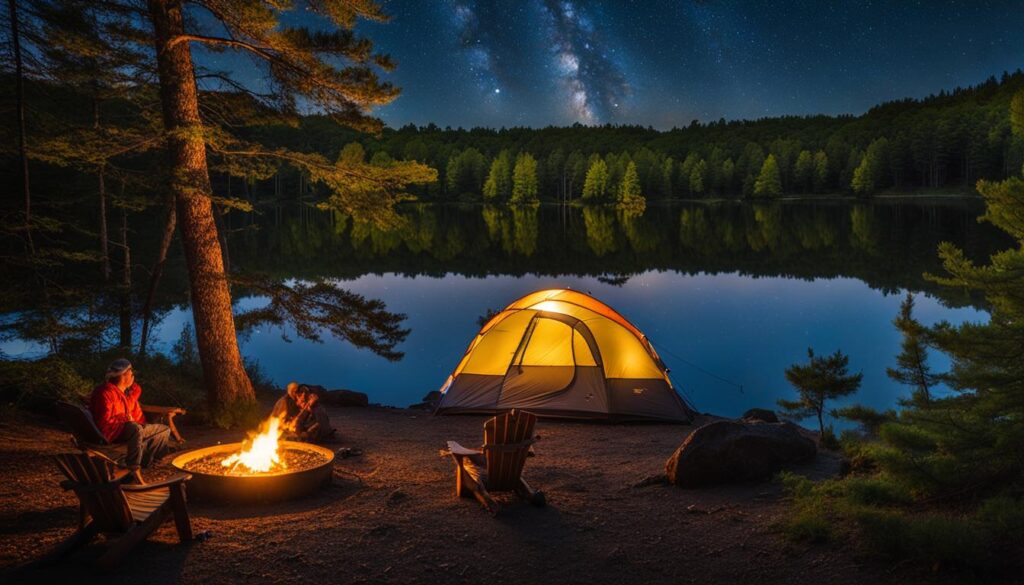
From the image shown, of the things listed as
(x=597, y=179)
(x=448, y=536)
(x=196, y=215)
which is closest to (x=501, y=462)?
(x=448, y=536)

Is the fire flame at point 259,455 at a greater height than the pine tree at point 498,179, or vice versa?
the pine tree at point 498,179

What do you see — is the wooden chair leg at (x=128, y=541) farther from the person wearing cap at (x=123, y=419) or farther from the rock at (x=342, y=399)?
the rock at (x=342, y=399)

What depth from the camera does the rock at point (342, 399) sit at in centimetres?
1505

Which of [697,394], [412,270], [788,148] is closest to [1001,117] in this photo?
[788,148]

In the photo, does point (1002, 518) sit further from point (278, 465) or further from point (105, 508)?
point (278, 465)

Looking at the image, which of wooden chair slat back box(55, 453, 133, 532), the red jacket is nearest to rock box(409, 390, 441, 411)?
the red jacket

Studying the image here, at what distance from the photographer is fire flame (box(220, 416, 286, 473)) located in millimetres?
7801

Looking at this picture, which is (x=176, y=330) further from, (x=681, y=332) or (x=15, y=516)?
(x=15, y=516)

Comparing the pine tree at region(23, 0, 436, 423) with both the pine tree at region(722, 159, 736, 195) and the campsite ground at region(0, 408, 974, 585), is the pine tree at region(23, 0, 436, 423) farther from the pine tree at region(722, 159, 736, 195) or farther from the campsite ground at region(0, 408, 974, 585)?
the pine tree at region(722, 159, 736, 195)

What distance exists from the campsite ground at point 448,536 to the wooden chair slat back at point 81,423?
493 mm

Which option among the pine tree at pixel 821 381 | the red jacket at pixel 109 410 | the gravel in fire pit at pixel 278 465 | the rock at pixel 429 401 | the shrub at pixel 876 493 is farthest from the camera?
the rock at pixel 429 401

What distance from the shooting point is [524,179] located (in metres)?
127

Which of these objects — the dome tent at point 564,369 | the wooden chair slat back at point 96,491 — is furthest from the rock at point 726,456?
the wooden chair slat back at point 96,491

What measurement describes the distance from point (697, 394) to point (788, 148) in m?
124
